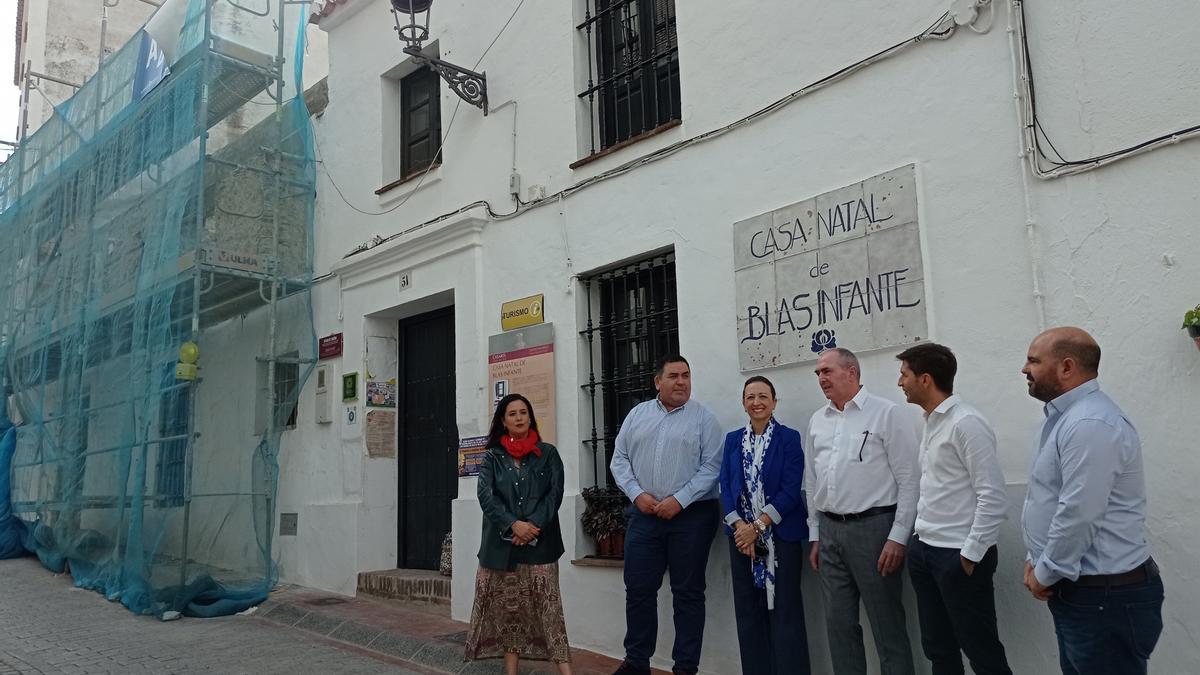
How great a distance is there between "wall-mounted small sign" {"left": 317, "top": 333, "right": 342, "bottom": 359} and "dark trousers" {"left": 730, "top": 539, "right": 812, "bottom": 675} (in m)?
5.19

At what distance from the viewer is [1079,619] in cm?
318

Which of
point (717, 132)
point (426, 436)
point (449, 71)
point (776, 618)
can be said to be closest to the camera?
point (776, 618)

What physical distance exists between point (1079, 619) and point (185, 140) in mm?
8601

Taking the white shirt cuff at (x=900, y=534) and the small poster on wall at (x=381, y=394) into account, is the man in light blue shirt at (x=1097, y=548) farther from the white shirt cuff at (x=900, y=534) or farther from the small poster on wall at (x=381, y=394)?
the small poster on wall at (x=381, y=394)

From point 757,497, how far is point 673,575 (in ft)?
2.41

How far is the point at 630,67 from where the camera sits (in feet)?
22.3

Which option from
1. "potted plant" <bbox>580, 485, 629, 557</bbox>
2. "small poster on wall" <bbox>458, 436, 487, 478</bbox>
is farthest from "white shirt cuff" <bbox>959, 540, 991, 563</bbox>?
"small poster on wall" <bbox>458, 436, 487, 478</bbox>

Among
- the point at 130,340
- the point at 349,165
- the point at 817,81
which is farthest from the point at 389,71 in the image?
the point at 817,81

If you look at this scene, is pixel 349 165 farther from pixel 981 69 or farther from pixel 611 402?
pixel 981 69

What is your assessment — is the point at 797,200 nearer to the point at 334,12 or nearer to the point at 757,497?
the point at 757,497

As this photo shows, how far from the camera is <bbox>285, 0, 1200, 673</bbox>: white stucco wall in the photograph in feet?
13.0

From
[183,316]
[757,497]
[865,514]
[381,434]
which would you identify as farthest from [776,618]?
[183,316]

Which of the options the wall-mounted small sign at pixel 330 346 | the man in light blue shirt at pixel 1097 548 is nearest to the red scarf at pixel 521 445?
the man in light blue shirt at pixel 1097 548

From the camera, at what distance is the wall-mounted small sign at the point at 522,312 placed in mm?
6977
